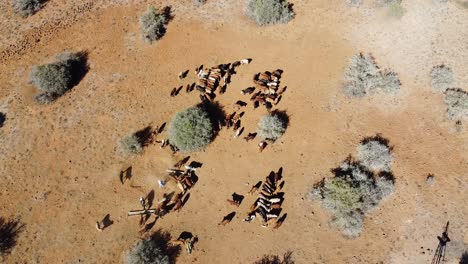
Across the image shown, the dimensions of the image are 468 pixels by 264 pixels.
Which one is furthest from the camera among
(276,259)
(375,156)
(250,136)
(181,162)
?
(250,136)

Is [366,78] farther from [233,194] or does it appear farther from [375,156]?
Answer: [233,194]

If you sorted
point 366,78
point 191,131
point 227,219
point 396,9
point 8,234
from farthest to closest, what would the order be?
point 396,9 < point 366,78 < point 191,131 < point 8,234 < point 227,219

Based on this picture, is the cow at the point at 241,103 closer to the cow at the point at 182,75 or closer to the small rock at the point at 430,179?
the cow at the point at 182,75

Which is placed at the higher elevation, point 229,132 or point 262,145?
point 229,132

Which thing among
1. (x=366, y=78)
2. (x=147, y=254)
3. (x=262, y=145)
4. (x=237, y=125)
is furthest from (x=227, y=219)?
(x=366, y=78)

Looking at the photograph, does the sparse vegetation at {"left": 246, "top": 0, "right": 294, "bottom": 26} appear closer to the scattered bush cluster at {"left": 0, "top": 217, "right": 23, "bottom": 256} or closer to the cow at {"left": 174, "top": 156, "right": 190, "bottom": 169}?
the cow at {"left": 174, "top": 156, "right": 190, "bottom": 169}

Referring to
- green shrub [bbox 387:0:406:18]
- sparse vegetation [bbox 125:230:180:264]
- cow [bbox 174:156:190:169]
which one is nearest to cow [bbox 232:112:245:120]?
cow [bbox 174:156:190:169]

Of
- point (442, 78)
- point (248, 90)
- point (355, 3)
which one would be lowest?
point (248, 90)

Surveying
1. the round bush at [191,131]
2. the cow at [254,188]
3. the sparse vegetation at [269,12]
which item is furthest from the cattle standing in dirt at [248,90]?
the cow at [254,188]
